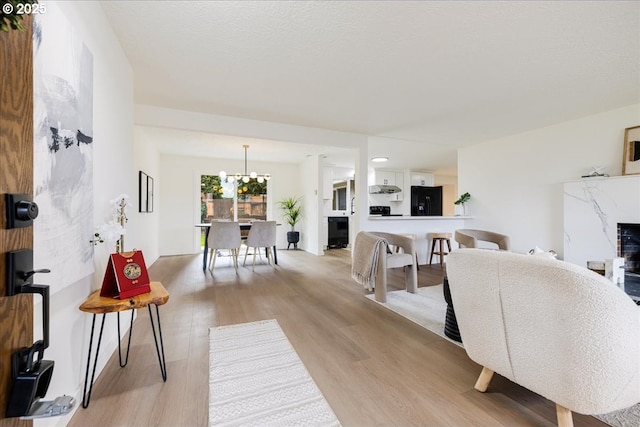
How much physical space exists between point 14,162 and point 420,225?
17.2 feet

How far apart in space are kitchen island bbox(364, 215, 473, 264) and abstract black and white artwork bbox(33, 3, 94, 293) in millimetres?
3825

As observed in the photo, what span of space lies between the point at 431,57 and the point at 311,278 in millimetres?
3255

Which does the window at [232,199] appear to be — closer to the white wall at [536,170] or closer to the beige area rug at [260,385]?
the white wall at [536,170]

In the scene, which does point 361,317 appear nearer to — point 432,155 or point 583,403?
point 583,403

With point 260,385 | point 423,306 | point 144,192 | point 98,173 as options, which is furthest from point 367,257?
point 144,192

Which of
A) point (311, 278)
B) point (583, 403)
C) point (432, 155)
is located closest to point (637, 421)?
point (583, 403)

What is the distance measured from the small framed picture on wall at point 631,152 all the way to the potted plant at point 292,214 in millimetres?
5941

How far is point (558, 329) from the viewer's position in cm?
118

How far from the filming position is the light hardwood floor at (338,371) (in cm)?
143

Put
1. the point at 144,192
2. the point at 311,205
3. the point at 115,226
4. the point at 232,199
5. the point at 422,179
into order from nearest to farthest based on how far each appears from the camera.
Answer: the point at 115,226 < the point at 144,192 < the point at 311,205 < the point at 232,199 < the point at 422,179

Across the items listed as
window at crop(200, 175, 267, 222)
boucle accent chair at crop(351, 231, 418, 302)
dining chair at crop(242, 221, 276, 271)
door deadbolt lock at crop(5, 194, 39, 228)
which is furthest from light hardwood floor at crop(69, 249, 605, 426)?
window at crop(200, 175, 267, 222)

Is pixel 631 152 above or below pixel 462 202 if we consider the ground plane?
above

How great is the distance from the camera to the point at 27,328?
2.22ft

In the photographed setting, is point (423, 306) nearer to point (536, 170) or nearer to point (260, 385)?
point (260, 385)
